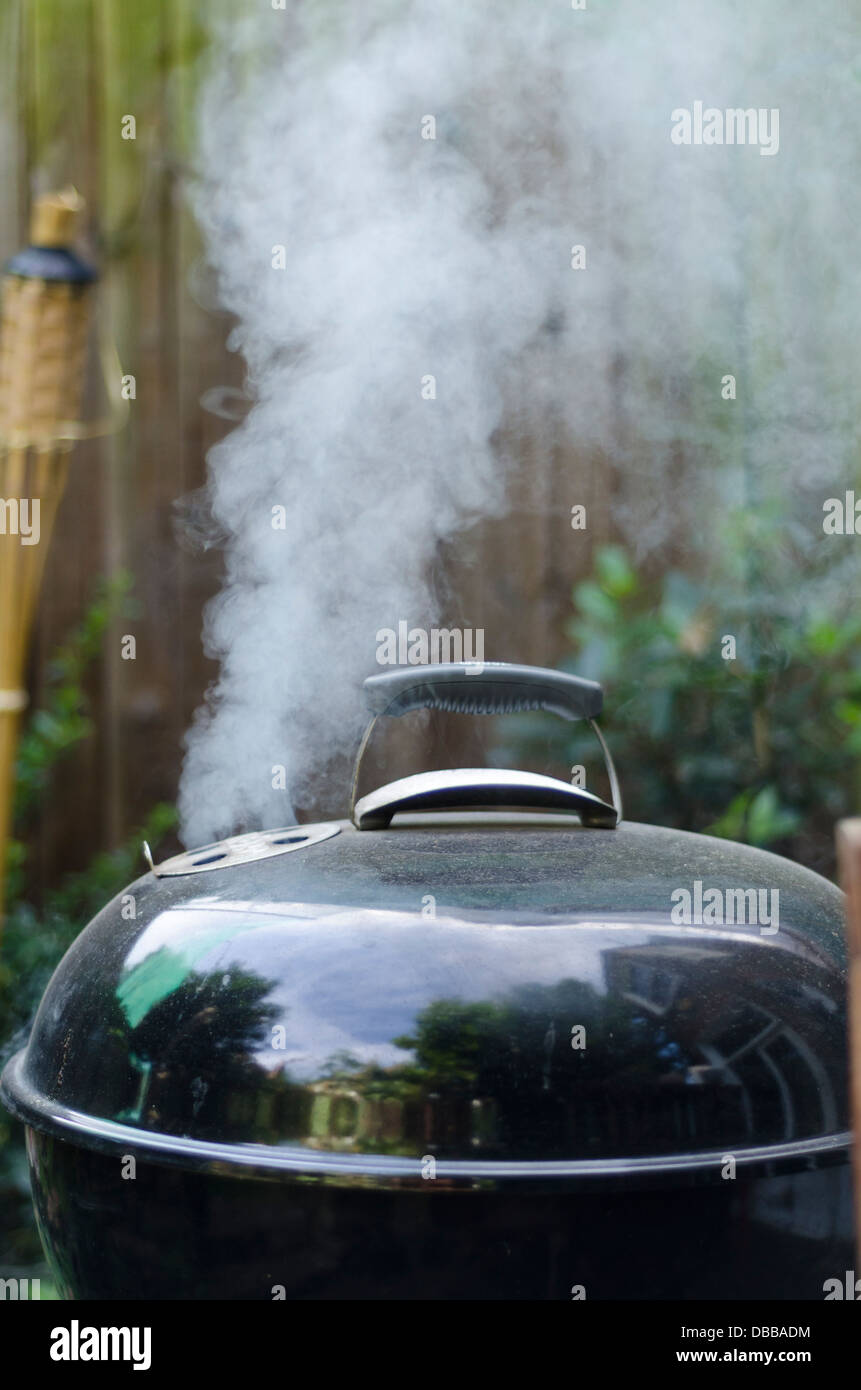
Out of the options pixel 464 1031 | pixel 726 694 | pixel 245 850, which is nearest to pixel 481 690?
pixel 245 850

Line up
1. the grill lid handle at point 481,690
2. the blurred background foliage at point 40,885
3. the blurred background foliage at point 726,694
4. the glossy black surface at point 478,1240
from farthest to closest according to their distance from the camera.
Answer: the blurred background foliage at point 726,694 < the blurred background foliage at point 40,885 < the grill lid handle at point 481,690 < the glossy black surface at point 478,1240

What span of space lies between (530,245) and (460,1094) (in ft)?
6.43

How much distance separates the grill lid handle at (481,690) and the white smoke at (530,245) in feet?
2.64

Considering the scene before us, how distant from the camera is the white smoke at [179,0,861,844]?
2.40 meters

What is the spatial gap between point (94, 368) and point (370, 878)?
188cm

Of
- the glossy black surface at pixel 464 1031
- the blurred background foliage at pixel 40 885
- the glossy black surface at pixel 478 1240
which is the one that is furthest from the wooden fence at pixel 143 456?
the glossy black surface at pixel 478 1240

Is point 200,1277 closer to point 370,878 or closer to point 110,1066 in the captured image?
point 110,1066

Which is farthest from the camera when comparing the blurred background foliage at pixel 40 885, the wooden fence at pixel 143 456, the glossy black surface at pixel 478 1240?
the wooden fence at pixel 143 456

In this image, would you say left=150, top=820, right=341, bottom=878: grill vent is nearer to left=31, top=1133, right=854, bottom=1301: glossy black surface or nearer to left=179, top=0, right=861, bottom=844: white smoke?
left=31, top=1133, right=854, bottom=1301: glossy black surface

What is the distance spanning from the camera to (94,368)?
272cm

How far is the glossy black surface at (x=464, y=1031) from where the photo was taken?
3.47 ft

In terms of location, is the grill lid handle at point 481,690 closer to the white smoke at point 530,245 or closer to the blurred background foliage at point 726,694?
the white smoke at point 530,245

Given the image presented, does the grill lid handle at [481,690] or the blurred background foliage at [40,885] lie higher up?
the grill lid handle at [481,690]
